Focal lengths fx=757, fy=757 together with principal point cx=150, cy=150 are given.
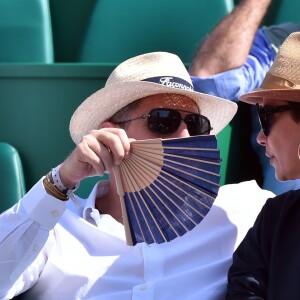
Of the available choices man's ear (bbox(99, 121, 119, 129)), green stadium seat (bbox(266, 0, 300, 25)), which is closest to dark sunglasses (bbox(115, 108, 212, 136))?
man's ear (bbox(99, 121, 119, 129))

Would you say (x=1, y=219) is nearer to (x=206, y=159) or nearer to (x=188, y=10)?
(x=206, y=159)

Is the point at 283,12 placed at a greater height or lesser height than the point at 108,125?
lesser

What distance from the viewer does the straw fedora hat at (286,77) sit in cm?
179

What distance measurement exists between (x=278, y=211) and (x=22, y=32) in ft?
6.46

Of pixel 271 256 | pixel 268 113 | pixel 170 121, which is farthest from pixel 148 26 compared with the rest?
pixel 271 256

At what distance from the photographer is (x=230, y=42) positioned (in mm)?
3078

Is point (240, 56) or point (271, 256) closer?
point (271, 256)

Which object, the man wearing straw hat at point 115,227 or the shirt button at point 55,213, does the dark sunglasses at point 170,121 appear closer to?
the man wearing straw hat at point 115,227

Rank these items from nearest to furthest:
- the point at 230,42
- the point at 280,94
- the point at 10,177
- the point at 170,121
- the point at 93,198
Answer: the point at 280,94 → the point at 170,121 → the point at 93,198 → the point at 10,177 → the point at 230,42

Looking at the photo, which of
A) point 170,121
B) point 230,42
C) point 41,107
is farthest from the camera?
point 230,42

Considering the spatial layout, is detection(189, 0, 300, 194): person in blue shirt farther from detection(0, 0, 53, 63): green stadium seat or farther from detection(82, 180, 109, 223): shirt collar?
detection(0, 0, 53, 63): green stadium seat

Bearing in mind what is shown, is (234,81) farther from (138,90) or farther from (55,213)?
(55,213)

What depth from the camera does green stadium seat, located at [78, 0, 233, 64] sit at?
3.41 metres

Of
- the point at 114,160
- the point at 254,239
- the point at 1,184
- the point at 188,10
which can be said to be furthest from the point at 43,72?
the point at 254,239
